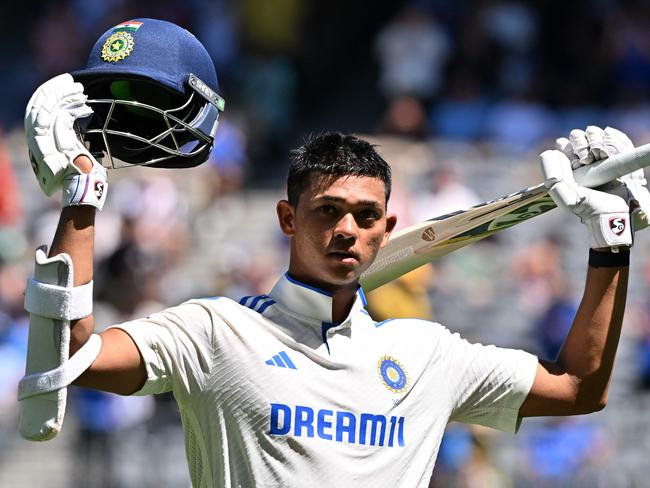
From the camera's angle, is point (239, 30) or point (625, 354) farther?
point (239, 30)

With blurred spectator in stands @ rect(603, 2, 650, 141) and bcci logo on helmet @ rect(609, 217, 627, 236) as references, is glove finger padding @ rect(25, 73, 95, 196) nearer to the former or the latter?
bcci logo on helmet @ rect(609, 217, 627, 236)

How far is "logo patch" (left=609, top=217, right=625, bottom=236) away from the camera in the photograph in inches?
168

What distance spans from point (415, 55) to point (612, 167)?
37.0 feet

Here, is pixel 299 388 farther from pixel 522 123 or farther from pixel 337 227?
pixel 522 123

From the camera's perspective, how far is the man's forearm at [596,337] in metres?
4.30

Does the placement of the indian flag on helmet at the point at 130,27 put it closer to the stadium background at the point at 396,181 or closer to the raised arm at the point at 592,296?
the raised arm at the point at 592,296

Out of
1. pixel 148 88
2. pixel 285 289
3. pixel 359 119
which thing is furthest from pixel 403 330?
pixel 359 119

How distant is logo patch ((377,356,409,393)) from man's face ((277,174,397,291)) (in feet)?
0.86

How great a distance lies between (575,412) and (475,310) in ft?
23.4

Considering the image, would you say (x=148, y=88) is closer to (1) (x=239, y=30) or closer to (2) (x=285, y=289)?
(2) (x=285, y=289)

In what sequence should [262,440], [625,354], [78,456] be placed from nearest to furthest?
[262,440] → [78,456] → [625,354]

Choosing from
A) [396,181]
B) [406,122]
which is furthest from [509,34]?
[396,181]

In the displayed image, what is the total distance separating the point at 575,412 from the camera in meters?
4.32

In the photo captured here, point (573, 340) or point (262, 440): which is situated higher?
point (573, 340)
